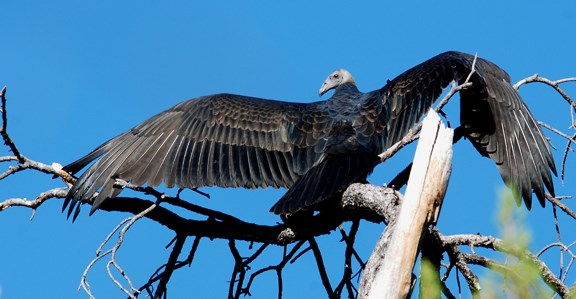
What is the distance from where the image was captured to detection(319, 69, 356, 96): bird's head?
24.0 feet

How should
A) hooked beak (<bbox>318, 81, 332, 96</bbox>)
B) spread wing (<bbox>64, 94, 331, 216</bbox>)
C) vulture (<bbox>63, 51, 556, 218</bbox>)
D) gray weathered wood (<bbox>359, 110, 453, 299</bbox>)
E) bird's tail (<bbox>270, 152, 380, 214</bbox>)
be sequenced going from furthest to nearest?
1. hooked beak (<bbox>318, 81, 332, 96</bbox>)
2. spread wing (<bbox>64, 94, 331, 216</bbox>)
3. vulture (<bbox>63, 51, 556, 218</bbox>)
4. bird's tail (<bbox>270, 152, 380, 214</bbox>)
5. gray weathered wood (<bbox>359, 110, 453, 299</bbox>)

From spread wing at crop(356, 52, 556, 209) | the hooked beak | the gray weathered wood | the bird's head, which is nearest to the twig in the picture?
spread wing at crop(356, 52, 556, 209)

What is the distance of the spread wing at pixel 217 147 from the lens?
4922 millimetres

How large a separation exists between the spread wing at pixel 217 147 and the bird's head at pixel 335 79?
5.99 ft

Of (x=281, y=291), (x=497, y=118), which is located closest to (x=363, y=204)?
(x=281, y=291)

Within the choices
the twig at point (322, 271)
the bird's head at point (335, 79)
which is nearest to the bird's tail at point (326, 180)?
the twig at point (322, 271)

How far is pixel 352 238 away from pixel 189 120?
161 cm

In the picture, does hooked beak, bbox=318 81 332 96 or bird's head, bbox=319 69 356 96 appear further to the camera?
hooked beak, bbox=318 81 332 96

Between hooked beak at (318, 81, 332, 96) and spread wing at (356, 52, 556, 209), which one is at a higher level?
hooked beak at (318, 81, 332, 96)

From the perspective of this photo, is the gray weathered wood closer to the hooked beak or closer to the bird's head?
the bird's head

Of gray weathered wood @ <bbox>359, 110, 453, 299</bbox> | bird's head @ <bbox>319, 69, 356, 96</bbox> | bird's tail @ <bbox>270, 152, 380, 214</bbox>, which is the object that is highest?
bird's head @ <bbox>319, 69, 356, 96</bbox>

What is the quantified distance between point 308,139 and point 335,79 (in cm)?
244

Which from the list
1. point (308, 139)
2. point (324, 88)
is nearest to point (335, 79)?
point (324, 88)

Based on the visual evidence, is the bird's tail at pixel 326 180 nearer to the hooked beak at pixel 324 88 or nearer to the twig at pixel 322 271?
the twig at pixel 322 271
